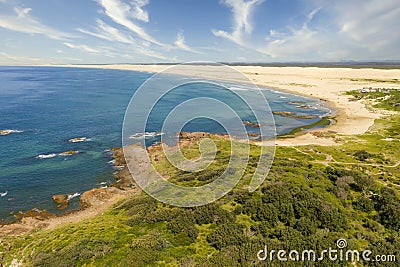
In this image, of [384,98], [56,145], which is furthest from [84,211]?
[384,98]

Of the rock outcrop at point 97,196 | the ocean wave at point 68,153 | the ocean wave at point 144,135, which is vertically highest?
the ocean wave at point 144,135

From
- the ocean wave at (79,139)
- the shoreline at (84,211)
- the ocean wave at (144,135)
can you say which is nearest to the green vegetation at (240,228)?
the shoreline at (84,211)

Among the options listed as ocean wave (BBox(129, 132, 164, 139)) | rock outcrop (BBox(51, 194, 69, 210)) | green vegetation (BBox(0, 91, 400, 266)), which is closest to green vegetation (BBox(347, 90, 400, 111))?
green vegetation (BBox(0, 91, 400, 266))

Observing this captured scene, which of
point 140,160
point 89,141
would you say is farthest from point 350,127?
point 89,141

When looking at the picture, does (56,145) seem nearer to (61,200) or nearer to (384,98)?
(61,200)

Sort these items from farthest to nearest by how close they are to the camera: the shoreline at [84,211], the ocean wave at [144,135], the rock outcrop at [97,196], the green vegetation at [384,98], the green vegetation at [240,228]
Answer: the green vegetation at [384,98]
the ocean wave at [144,135]
the rock outcrop at [97,196]
the shoreline at [84,211]
the green vegetation at [240,228]

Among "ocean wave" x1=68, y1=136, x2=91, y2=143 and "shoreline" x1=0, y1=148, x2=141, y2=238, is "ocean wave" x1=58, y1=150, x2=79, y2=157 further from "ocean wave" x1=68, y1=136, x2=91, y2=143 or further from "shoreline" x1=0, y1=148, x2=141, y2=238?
"shoreline" x1=0, y1=148, x2=141, y2=238

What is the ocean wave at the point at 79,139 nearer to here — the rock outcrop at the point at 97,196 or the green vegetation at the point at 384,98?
the rock outcrop at the point at 97,196

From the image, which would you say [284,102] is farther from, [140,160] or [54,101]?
[54,101]

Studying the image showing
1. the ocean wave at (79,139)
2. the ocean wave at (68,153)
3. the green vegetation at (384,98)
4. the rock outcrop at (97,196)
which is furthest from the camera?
the green vegetation at (384,98)
